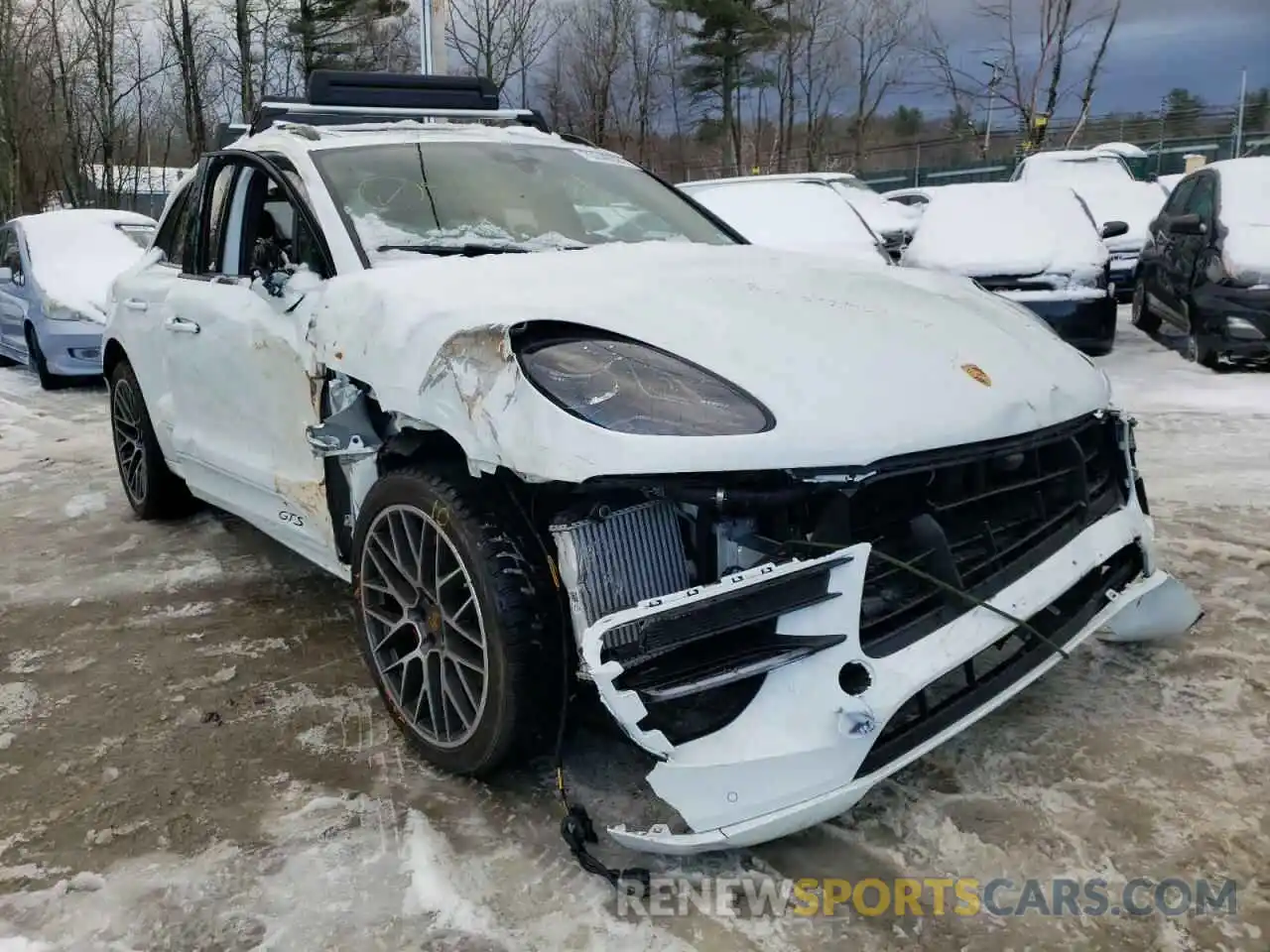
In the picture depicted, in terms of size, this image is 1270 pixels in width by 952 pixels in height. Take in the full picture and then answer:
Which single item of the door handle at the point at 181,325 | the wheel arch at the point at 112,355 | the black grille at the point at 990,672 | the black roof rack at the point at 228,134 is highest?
the black roof rack at the point at 228,134

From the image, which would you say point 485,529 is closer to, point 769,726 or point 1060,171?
point 769,726

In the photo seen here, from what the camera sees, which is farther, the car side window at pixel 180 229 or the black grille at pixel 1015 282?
the black grille at pixel 1015 282

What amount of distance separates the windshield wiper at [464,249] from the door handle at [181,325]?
1.13m

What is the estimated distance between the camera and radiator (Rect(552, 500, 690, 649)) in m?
2.13

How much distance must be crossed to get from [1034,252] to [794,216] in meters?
1.98

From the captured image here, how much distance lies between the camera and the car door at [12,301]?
10172 millimetres

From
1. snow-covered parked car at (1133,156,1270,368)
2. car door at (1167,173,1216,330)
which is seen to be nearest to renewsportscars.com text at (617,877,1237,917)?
snow-covered parked car at (1133,156,1270,368)

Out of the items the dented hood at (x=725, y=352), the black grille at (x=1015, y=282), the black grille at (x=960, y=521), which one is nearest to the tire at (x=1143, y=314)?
the black grille at (x=1015, y=282)

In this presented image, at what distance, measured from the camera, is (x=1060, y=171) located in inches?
531

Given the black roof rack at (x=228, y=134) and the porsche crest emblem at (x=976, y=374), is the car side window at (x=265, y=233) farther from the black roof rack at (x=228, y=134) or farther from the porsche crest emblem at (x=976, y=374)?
the porsche crest emblem at (x=976, y=374)

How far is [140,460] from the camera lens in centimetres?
486

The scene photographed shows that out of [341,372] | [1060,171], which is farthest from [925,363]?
[1060,171]

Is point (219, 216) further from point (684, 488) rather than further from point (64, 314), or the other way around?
point (64, 314)

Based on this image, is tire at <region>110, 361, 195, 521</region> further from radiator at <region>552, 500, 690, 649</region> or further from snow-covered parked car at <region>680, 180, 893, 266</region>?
snow-covered parked car at <region>680, 180, 893, 266</region>
